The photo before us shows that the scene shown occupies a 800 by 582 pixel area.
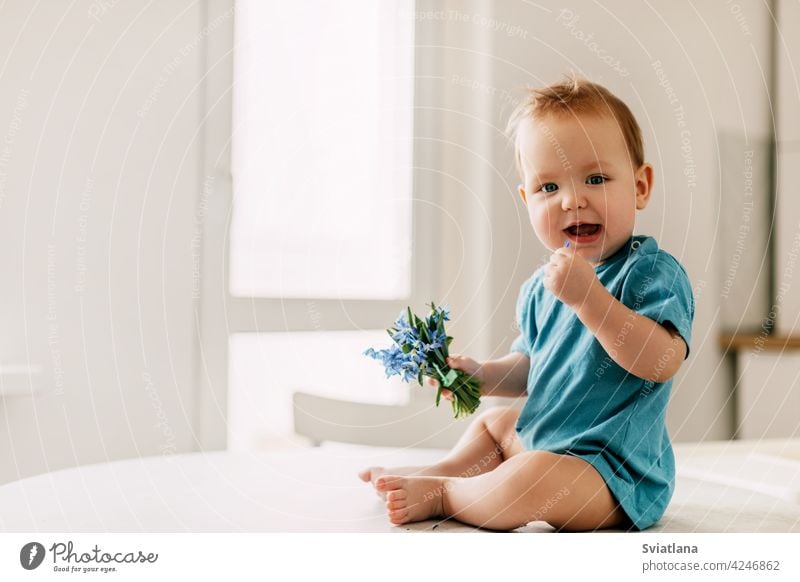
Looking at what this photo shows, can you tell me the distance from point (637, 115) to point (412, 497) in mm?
673

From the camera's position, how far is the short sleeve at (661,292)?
679 millimetres

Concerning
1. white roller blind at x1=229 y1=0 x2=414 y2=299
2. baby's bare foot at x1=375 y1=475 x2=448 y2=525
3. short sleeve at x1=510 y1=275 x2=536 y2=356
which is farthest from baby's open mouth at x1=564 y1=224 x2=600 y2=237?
white roller blind at x1=229 y1=0 x2=414 y2=299

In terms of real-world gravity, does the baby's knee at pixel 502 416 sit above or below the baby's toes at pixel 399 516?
above

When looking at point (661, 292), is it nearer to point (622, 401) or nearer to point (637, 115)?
point (622, 401)

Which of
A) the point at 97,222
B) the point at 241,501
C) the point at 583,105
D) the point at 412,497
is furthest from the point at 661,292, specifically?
the point at 97,222

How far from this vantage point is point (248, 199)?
1.13 meters

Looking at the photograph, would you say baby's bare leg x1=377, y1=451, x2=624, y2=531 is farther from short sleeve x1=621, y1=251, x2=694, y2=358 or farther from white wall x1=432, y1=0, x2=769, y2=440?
white wall x1=432, y1=0, x2=769, y2=440

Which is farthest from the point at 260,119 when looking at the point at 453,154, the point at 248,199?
the point at 453,154

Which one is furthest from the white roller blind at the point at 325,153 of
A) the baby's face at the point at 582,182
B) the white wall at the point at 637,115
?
the baby's face at the point at 582,182

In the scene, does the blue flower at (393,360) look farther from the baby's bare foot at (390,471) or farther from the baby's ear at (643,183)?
the baby's ear at (643,183)

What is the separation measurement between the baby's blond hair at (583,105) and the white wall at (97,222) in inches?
15.7

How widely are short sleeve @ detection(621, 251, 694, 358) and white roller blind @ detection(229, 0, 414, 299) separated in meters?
0.47

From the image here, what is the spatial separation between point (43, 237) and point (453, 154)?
60cm
